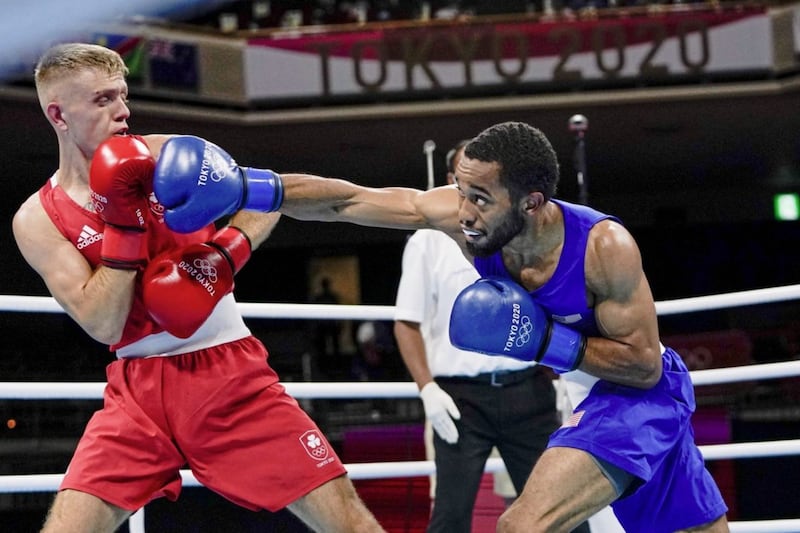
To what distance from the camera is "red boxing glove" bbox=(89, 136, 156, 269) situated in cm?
192

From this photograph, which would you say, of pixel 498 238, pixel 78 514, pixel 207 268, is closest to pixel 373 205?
pixel 498 238

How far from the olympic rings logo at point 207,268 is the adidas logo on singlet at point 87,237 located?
200 millimetres

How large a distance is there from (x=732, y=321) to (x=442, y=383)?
393 inches

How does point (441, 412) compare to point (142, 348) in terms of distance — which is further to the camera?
point (441, 412)

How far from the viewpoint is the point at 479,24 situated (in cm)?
958

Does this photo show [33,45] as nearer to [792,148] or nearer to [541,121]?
[541,121]

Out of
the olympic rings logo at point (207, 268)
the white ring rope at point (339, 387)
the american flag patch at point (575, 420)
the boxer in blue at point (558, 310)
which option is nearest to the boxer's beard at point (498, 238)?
the boxer in blue at point (558, 310)

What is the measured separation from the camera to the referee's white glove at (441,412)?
2.93m

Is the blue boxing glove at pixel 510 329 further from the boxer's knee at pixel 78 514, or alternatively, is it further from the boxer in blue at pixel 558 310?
the boxer's knee at pixel 78 514

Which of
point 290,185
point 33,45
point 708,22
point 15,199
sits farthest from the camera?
point 15,199

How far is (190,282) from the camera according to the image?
202 centimetres

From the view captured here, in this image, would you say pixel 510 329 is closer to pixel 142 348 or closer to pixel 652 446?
pixel 652 446

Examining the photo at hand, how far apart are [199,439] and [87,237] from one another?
46 cm

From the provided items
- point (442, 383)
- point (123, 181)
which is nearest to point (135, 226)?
point (123, 181)
